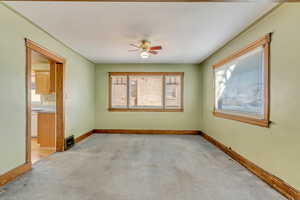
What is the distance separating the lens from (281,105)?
2.35m

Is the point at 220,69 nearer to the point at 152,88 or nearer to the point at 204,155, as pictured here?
the point at 204,155

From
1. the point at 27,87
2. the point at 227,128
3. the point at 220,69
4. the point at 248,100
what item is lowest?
the point at 227,128

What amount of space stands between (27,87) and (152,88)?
3.98 m

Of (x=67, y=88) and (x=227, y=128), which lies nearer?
(x=227, y=128)

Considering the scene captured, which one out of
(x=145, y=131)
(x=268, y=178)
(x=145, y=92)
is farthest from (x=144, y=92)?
(x=268, y=178)

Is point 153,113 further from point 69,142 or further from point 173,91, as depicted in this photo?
point 69,142

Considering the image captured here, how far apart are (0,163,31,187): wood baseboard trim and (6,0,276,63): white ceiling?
236cm

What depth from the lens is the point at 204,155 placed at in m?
3.78

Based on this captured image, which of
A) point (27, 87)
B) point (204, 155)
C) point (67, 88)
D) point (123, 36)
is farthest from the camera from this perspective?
point (67, 88)

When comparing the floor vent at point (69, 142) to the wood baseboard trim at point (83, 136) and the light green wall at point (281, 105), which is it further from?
the light green wall at point (281, 105)

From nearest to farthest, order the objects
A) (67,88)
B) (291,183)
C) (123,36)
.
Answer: (291,183) → (123,36) → (67,88)

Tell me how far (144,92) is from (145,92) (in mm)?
36

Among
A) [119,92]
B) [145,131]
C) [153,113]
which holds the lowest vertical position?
[145,131]

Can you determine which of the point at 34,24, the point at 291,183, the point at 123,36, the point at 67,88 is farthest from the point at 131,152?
the point at 34,24
